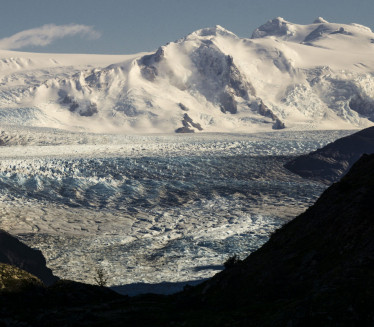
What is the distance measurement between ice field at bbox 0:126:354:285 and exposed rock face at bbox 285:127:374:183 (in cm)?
353

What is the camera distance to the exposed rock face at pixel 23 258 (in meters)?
77.2

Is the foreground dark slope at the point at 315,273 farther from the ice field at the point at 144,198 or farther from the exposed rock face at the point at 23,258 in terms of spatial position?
the ice field at the point at 144,198

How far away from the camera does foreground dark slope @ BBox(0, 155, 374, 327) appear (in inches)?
686

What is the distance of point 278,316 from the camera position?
698 inches

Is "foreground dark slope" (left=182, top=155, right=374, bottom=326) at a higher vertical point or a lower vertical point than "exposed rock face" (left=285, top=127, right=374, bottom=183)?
lower

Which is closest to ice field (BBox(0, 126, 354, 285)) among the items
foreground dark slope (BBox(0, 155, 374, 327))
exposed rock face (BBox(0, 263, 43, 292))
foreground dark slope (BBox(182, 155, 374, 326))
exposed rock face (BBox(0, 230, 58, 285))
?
exposed rock face (BBox(0, 230, 58, 285))

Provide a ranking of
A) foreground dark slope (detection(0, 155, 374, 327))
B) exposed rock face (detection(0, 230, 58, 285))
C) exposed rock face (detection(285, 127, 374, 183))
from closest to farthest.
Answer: foreground dark slope (detection(0, 155, 374, 327))
exposed rock face (detection(0, 230, 58, 285))
exposed rock face (detection(285, 127, 374, 183))

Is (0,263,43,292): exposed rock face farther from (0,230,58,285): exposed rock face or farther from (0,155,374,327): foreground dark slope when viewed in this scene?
(0,230,58,285): exposed rock face

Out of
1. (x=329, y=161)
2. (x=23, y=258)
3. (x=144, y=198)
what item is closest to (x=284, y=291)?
(x=23, y=258)

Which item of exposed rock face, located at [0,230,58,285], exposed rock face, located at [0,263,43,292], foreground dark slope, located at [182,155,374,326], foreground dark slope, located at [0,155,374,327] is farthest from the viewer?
exposed rock face, located at [0,230,58,285]

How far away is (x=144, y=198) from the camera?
5546 inches

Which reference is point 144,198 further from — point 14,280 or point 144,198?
point 14,280

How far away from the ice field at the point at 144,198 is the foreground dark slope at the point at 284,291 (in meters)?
53.8

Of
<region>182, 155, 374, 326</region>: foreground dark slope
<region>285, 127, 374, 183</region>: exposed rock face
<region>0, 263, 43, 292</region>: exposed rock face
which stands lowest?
<region>0, 263, 43, 292</region>: exposed rock face
